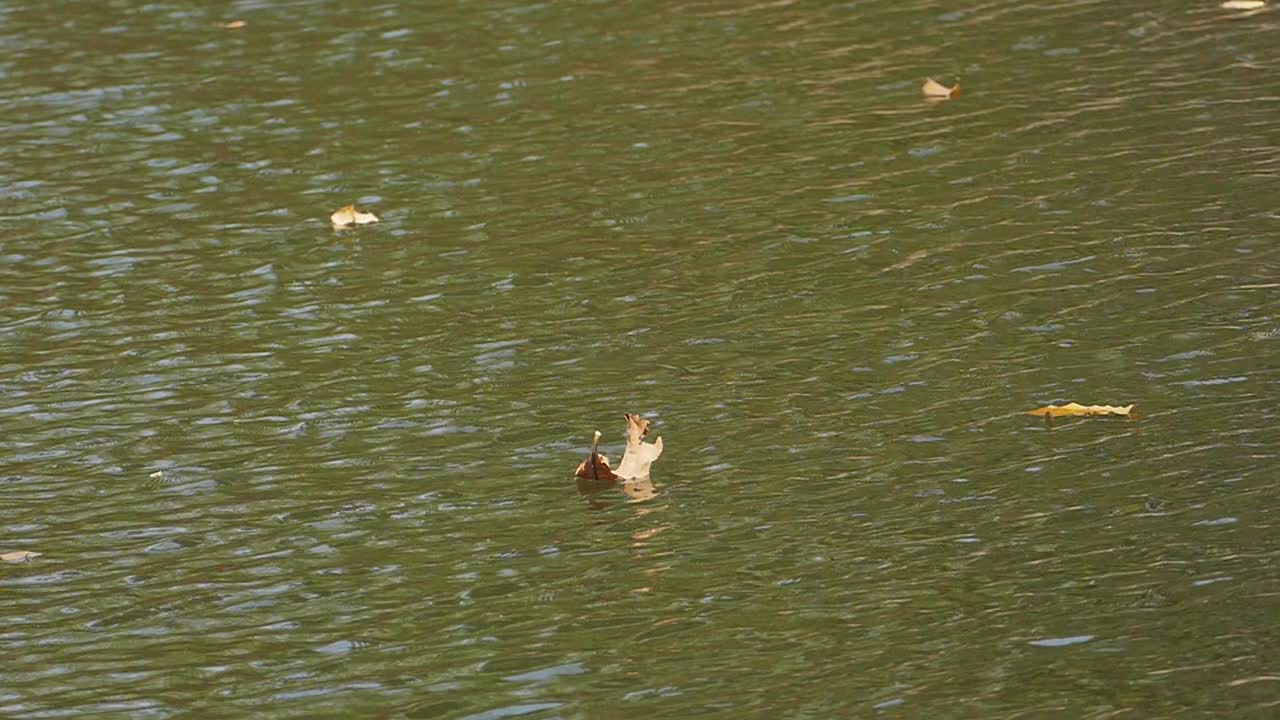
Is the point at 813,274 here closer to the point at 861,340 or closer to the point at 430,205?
the point at 861,340

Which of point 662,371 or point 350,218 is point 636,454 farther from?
point 350,218

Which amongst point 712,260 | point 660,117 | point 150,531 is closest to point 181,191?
point 660,117

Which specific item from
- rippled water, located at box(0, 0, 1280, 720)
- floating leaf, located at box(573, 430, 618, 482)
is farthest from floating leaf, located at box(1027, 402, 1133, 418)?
floating leaf, located at box(573, 430, 618, 482)

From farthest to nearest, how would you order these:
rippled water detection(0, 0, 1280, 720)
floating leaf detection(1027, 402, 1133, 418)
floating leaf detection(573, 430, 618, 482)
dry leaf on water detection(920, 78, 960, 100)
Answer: dry leaf on water detection(920, 78, 960, 100) < floating leaf detection(1027, 402, 1133, 418) < floating leaf detection(573, 430, 618, 482) < rippled water detection(0, 0, 1280, 720)

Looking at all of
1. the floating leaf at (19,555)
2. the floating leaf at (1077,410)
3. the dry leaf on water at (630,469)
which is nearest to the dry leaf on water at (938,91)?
the floating leaf at (1077,410)

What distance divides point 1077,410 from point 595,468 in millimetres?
1997

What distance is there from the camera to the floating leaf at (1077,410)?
8.02 meters

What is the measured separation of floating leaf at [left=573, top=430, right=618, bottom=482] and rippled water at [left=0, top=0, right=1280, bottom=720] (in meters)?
0.14

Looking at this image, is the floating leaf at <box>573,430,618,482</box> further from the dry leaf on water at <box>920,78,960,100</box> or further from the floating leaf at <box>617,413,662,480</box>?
the dry leaf on water at <box>920,78,960,100</box>

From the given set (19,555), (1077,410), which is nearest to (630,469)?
(1077,410)

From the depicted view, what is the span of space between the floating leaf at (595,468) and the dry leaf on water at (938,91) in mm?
5990

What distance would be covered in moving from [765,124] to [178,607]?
681cm

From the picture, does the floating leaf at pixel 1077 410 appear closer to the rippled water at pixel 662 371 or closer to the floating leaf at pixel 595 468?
the rippled water at pixel 662 371

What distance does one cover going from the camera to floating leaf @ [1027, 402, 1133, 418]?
8.02 m
